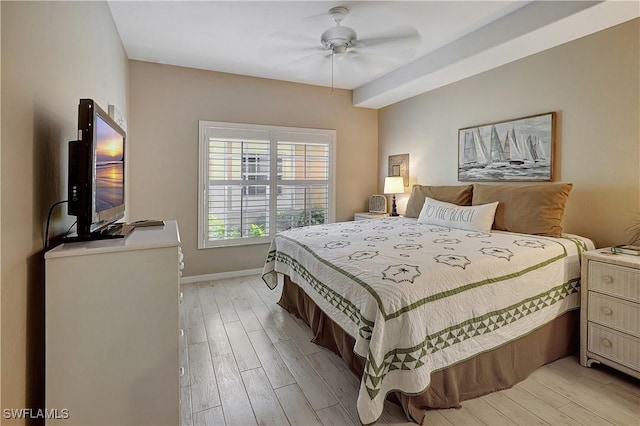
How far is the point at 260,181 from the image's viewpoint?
168 inches

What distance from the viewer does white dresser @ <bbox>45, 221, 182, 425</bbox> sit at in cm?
116

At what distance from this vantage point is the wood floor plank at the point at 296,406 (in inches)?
64.9

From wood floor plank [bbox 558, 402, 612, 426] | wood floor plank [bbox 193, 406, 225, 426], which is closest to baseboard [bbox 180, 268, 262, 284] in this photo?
wood floor plank [bbox 193, 406, 225, 426]

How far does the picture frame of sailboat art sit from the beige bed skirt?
1360 millimetres

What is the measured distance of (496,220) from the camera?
114 inches

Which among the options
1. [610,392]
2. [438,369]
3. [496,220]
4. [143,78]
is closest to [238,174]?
[143,78]

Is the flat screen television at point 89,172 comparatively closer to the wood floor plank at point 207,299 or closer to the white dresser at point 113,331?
the white dresser at point 113,331

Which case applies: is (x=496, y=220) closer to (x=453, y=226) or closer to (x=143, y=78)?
(x=453, y=226)

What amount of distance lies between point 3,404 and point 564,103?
3907 millimetres

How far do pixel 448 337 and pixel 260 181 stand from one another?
318 centimetres

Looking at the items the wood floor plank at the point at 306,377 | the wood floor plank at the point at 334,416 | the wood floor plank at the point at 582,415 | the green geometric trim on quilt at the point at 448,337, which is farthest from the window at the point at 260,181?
the wood floor plank at the point at 582,415

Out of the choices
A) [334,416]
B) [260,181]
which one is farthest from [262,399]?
[260,181]

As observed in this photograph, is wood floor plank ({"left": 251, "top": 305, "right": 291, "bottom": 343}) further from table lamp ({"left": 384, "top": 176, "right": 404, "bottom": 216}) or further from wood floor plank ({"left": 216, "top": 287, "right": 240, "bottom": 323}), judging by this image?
table lamp ({"left": 384, "top": 176, "right": 404, "bottom": 216})

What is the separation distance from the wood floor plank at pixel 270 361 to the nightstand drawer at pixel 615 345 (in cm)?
198
